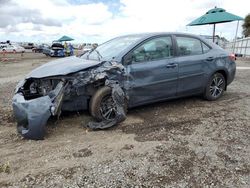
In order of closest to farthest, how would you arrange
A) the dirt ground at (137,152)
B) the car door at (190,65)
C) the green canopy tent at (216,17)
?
the dirt ground at (137,152)
the car door at (190,65)
the green canopy tent at (216,17)

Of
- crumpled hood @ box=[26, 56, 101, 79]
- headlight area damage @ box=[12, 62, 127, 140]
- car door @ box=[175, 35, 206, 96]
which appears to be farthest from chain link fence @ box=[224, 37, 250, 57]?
crumpled hood @ box=[26, 56, 101, 79]

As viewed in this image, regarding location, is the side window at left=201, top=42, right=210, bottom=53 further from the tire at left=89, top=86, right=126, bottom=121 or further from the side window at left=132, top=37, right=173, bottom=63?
the tire at left=89, top=86, right=126, bottom=121

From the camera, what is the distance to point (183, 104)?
601 centimetres

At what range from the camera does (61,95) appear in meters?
4.31

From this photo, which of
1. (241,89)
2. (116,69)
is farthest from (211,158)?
(241,89)

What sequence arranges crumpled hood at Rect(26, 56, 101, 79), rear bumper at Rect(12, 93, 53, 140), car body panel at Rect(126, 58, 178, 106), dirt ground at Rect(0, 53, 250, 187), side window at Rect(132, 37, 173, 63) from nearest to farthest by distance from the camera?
dirt ground at Rect(0, 53, 250, 187), rear bumper at Rect(12, 93, 53, 140), crumpled hood at Rect(26, 56, 101, 79), car body panel at Rect(126, 58, 178, 106), side window at Rect(132, 37, 173, 63)

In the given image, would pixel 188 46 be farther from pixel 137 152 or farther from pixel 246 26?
pixel 246 26

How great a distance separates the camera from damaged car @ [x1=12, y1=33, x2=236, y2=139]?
420 cm

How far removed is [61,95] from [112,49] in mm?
1565

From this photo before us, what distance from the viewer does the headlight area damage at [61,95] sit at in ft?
13.3

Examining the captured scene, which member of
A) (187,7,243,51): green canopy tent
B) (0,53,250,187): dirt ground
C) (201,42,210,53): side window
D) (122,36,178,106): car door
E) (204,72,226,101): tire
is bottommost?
(0,53,250,187): dirt ground

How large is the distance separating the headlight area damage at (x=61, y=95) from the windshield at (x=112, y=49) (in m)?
0.40

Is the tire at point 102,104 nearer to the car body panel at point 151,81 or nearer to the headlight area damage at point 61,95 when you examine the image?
the headlight area damage at point 61,95

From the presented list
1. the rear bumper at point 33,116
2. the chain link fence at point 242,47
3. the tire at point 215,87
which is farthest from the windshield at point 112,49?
the chain link fence at point 242,47
